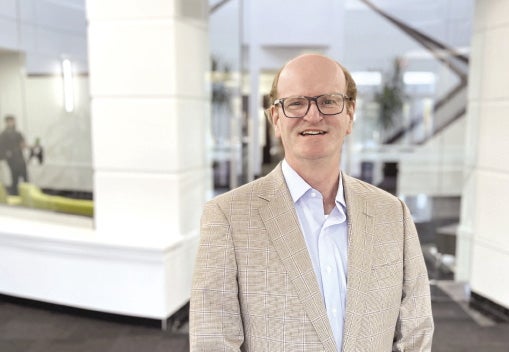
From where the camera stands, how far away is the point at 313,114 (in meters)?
1.09

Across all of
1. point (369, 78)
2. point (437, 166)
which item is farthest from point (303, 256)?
point (369, 78)

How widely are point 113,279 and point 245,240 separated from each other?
113 inches

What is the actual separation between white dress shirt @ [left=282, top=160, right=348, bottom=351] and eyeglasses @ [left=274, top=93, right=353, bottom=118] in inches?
7.1

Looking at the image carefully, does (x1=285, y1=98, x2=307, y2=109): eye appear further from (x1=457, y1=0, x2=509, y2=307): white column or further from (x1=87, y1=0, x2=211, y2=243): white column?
(x1=457, y1=0, x2=509, y2=307): white column

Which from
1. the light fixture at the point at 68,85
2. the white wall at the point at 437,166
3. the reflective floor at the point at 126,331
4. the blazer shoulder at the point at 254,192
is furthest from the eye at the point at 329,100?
the white wall at the point at 437,166

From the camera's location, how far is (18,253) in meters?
3.98

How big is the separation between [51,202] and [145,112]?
1.82 metres

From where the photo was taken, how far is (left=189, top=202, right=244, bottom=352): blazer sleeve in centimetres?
109

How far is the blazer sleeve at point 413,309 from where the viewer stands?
1.24 m

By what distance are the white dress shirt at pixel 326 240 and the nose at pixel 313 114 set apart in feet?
0.58

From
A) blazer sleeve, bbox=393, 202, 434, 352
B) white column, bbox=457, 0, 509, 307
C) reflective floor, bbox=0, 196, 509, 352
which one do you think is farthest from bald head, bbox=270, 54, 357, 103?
white column, bbox=457, 0, 509, 307

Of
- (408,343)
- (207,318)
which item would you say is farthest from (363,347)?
(207,318)

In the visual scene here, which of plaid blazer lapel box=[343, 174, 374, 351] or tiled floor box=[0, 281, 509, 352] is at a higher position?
plaid blazer lapel box=[343, 174, 374, 351]

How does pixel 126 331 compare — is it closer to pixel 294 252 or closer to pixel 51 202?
pixel 51 202
